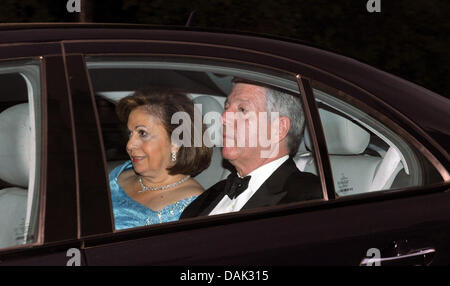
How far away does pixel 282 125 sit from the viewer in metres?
2.78

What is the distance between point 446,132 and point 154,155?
97 centimetres

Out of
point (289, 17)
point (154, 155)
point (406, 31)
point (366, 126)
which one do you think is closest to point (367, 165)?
point (366, 126)

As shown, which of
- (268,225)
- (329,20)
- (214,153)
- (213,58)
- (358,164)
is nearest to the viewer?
(268,225)

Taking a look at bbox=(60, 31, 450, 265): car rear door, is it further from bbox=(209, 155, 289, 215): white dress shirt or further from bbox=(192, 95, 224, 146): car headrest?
bbox=(192, 95, 224, 146): car headrest

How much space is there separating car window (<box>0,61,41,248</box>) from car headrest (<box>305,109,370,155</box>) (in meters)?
0.84

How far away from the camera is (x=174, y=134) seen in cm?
288

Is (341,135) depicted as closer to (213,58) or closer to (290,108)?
(290,108)

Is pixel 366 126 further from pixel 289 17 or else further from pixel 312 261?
pixel 289 17

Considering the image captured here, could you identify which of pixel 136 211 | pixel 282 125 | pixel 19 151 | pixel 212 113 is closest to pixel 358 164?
pixel 282 125

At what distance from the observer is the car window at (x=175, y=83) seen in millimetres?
2607

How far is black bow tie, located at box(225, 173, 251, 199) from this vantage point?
2.78 meters

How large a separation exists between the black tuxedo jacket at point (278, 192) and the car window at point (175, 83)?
0.09 feet

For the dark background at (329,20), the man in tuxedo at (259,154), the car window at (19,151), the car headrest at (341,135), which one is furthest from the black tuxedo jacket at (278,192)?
the dark background at (329,20)

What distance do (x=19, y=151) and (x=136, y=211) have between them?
0.41 m
